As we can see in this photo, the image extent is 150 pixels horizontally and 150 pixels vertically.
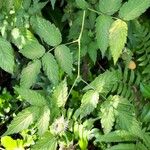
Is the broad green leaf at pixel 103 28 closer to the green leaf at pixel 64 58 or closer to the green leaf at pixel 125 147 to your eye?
the green leaf at pixel 64 58

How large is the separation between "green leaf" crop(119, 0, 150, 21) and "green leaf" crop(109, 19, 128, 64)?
0.03 metres

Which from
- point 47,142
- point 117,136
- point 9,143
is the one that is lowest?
point 9,143

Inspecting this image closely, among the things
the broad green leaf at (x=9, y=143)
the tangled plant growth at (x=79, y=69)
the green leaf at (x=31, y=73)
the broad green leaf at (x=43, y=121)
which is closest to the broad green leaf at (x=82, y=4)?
the tangled plant growth at (x=79, y=69)

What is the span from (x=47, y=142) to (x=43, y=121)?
8cm

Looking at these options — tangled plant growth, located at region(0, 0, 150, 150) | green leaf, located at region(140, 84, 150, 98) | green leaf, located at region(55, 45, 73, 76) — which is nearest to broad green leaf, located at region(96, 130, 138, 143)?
tangled plant growth, located at region(0, 0, 150, 150)

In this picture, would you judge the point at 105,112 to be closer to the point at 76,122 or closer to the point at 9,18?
the point at 9,18

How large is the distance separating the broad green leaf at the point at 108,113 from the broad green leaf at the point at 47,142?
0.16 m

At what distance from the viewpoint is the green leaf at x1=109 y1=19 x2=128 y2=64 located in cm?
101

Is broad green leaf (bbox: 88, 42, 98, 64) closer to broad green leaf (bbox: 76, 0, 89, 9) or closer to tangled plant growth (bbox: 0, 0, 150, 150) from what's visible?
tangled plant growth (bbox: 0, 0, 150, 150)

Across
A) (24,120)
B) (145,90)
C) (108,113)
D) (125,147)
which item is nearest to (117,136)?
(125,147)

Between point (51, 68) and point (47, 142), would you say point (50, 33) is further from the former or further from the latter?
point (47, 142)

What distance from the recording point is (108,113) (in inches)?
43.2

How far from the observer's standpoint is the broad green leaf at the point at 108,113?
1.07 m

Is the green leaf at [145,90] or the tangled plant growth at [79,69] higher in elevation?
the tangled plant growth at [79,69]
